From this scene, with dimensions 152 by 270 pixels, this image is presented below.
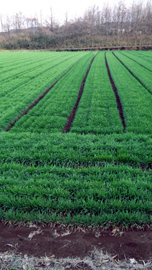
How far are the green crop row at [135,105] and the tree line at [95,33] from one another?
48.1 meters

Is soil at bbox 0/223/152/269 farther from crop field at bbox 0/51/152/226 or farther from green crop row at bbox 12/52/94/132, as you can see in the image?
green crop row at bbox 12/52/94/132

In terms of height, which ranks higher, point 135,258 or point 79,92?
point 79,92

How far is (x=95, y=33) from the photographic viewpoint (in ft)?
242

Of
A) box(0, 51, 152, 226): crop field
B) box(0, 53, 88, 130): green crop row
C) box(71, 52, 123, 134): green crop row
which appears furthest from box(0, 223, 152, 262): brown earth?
box(0, 53, 88, 130): green crop row

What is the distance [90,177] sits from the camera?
14.1ft

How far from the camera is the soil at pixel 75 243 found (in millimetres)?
2762

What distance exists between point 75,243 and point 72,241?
62mm

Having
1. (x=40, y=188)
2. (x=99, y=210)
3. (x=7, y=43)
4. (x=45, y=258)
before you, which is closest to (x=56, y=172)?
(x=40, y=188)

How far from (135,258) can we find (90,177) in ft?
6.21

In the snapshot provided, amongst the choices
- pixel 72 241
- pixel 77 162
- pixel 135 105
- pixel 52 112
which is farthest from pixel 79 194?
pixel 135 105

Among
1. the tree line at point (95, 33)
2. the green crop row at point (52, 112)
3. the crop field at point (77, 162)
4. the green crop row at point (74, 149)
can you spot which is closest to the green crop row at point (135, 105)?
the crop field at point (77, 162)

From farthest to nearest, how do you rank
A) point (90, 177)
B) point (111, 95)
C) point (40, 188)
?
point (111, 95) → point (90, 177) → point (40, 188)

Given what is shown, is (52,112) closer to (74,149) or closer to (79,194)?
(74,149)

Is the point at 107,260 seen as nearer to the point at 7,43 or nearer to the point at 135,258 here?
the point at 135,258
